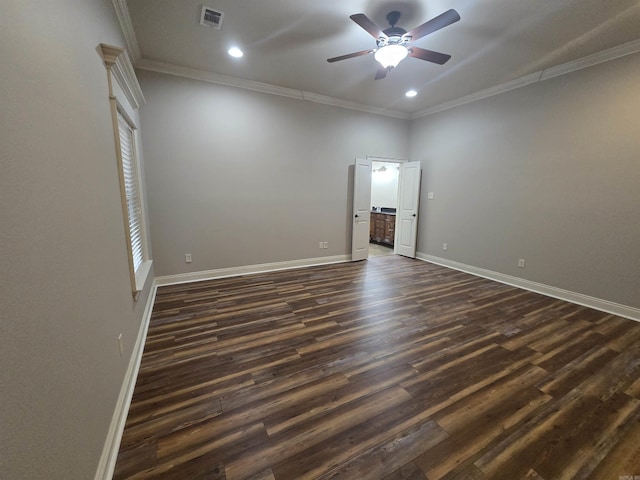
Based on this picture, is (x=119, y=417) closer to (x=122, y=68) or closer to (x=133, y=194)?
(x=133, y=194)

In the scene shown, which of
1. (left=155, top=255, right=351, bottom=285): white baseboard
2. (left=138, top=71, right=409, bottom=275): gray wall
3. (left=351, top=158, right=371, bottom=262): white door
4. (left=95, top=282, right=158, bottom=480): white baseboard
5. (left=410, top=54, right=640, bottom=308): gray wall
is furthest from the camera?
(left=351, top=158, right=371, bottom=262): white door

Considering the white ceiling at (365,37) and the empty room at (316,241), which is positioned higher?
the white ceiling at (365,37)

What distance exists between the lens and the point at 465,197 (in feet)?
15.5

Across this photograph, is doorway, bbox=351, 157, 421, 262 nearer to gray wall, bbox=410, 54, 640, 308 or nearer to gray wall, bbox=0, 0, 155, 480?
gray wall, bbox=410, 54, 640, 308

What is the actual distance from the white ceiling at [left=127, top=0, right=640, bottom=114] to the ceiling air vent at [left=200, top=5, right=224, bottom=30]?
58 mm

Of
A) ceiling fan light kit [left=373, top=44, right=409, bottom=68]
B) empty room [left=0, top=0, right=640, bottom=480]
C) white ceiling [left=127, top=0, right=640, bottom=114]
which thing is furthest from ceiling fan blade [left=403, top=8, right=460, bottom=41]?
white ceiling [left=127, top=0, right=640, bottom=114]

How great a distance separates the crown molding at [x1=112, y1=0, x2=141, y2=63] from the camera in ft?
7.39

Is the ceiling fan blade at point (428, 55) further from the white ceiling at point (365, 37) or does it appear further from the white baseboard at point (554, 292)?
the white baseboard at point (554, 292)

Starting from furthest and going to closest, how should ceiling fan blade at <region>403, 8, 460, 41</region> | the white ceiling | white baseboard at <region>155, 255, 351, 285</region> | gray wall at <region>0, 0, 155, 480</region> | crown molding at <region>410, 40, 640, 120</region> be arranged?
1. white baseboard at <region>155, 255, 351, 285</region>
2. crown molding at <region>410, 40, 640, 120</region>
3. the white ceiling
4. ceiling fan blade at <region>403, 8, 460, 41</region>
5. gray wall at <region>0, 0, 155, 480</region>

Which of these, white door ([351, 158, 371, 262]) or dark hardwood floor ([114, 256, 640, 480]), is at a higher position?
white door ([351, 158, 371, 262])

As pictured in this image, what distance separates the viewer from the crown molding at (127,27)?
2254mm

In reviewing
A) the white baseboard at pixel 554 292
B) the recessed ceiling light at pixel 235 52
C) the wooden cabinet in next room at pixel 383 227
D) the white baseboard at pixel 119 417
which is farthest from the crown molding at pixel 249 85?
the white baseboard at pixel 554 292

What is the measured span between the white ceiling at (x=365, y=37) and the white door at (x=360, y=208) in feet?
4.81

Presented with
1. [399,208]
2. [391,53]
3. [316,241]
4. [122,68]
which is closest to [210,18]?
[122,68]
